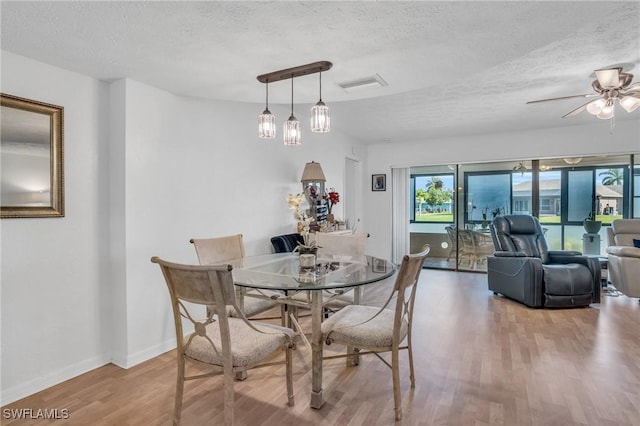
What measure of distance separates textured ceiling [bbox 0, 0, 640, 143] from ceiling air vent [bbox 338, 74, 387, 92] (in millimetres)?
56

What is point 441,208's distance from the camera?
6234 millimetres

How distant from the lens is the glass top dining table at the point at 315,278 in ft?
6.25

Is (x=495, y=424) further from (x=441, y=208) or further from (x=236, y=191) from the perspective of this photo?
(x=441, y=208)

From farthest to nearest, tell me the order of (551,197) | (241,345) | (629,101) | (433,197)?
(433,197) → (551,197) → (629,101) → (241,345)

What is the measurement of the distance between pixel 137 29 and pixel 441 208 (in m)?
5.57

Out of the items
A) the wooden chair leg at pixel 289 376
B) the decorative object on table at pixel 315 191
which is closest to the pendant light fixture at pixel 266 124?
the wooden chair leg at pixel 289 376

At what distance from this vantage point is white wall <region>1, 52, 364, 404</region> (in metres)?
2.14

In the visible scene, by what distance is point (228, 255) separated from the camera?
2801mm

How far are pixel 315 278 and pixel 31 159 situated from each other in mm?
1975

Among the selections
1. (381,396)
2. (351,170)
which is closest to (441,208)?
(351,170)

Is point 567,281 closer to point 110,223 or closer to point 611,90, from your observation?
point 611,90

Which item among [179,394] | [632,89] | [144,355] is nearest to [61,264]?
[144,355]

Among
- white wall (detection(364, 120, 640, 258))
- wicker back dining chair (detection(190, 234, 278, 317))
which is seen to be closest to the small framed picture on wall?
white wall (detection(364, 120, 640, 258))

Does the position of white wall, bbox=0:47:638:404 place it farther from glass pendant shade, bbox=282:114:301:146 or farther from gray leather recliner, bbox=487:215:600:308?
gray leather recliner, bbox=487:215:600:308
